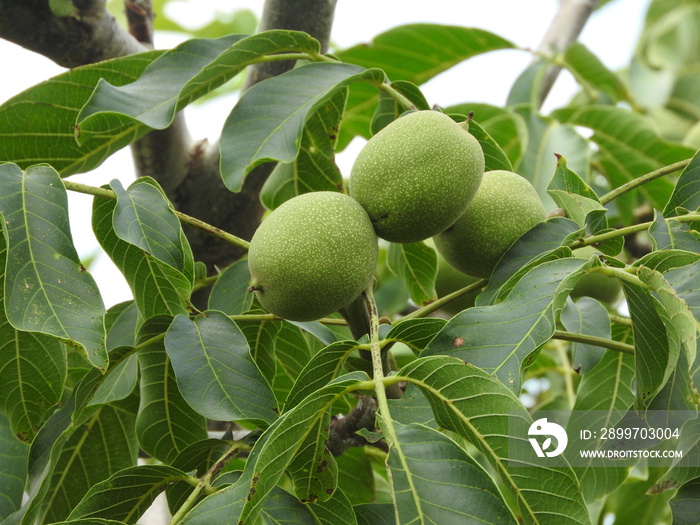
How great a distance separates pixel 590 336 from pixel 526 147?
61 centimetres

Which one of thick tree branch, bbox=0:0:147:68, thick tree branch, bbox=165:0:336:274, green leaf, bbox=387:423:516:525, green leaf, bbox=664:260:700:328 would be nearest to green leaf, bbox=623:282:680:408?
green leaf, bbox=664:260:700:328

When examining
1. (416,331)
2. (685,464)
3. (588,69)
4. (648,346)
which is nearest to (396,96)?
(416,331)

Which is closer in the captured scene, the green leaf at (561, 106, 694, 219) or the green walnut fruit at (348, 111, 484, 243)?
the green walnut fruit at (348, 111, 484, 243)

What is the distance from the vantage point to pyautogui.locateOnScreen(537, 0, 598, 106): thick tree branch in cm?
219

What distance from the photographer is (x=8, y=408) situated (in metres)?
0.93

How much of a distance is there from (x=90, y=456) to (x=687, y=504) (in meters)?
0.76

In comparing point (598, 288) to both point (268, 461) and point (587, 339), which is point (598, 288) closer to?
point (587, 339)

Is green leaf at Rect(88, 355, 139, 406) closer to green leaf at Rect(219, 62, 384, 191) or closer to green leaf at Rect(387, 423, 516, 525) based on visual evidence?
green leaf at Rect(219, 62, 384, 191)

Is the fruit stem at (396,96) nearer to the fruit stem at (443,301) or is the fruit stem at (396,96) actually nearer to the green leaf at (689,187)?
the fruit stem at (443,301)

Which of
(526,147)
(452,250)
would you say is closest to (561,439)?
(452,250)

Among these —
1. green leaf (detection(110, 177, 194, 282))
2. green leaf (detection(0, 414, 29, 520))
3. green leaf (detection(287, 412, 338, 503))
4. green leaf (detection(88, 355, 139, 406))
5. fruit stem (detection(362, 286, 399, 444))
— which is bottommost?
green leaf (detection(0, 414, 29, 520))

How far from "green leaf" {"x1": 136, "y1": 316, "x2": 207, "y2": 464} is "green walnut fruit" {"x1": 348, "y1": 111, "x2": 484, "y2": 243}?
0.33 m

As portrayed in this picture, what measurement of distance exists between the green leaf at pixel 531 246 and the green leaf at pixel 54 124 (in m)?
0.54

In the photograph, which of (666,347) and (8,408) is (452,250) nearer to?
(666,347)
